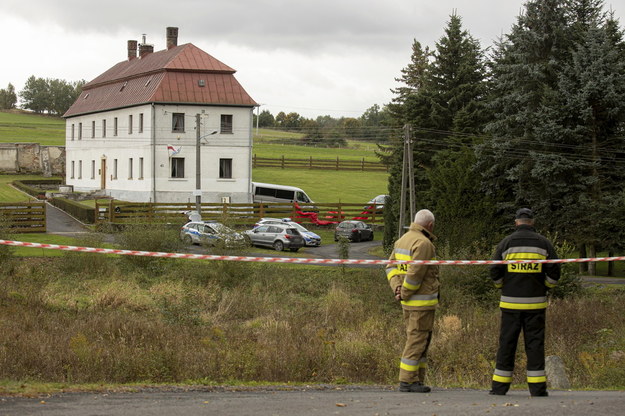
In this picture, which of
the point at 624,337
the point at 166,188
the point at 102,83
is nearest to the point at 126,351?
the point at 624,337

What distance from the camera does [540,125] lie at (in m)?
35.3

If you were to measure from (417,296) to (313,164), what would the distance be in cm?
7284

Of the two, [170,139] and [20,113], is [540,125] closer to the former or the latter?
[170,139]

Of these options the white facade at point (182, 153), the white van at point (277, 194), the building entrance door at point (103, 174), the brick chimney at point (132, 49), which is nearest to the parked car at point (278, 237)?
the white facade at point (182, 153)

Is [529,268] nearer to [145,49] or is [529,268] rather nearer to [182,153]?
[182,153]

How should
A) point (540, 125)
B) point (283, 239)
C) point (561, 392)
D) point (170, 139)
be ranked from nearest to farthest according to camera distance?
point (561, 392) < point (540, 125) < point (283, 239) < point (170, 139)

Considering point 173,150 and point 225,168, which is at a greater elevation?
point 173,150

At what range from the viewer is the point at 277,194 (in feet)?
187

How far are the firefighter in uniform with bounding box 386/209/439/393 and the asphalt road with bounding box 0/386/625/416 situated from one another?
303 mm

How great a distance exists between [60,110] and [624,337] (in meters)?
121

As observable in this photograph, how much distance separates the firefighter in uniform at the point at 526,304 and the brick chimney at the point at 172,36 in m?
53.7

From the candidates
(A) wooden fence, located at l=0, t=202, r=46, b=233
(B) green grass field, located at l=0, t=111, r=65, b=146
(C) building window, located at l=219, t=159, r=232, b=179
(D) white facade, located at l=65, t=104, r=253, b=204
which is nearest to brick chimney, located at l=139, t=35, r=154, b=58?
(D) white facade, located at l=65, t=104, r=253, b=204

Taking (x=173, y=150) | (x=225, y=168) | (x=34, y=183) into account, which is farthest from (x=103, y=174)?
(x=225, y=168)

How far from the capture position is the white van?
56.8 m
